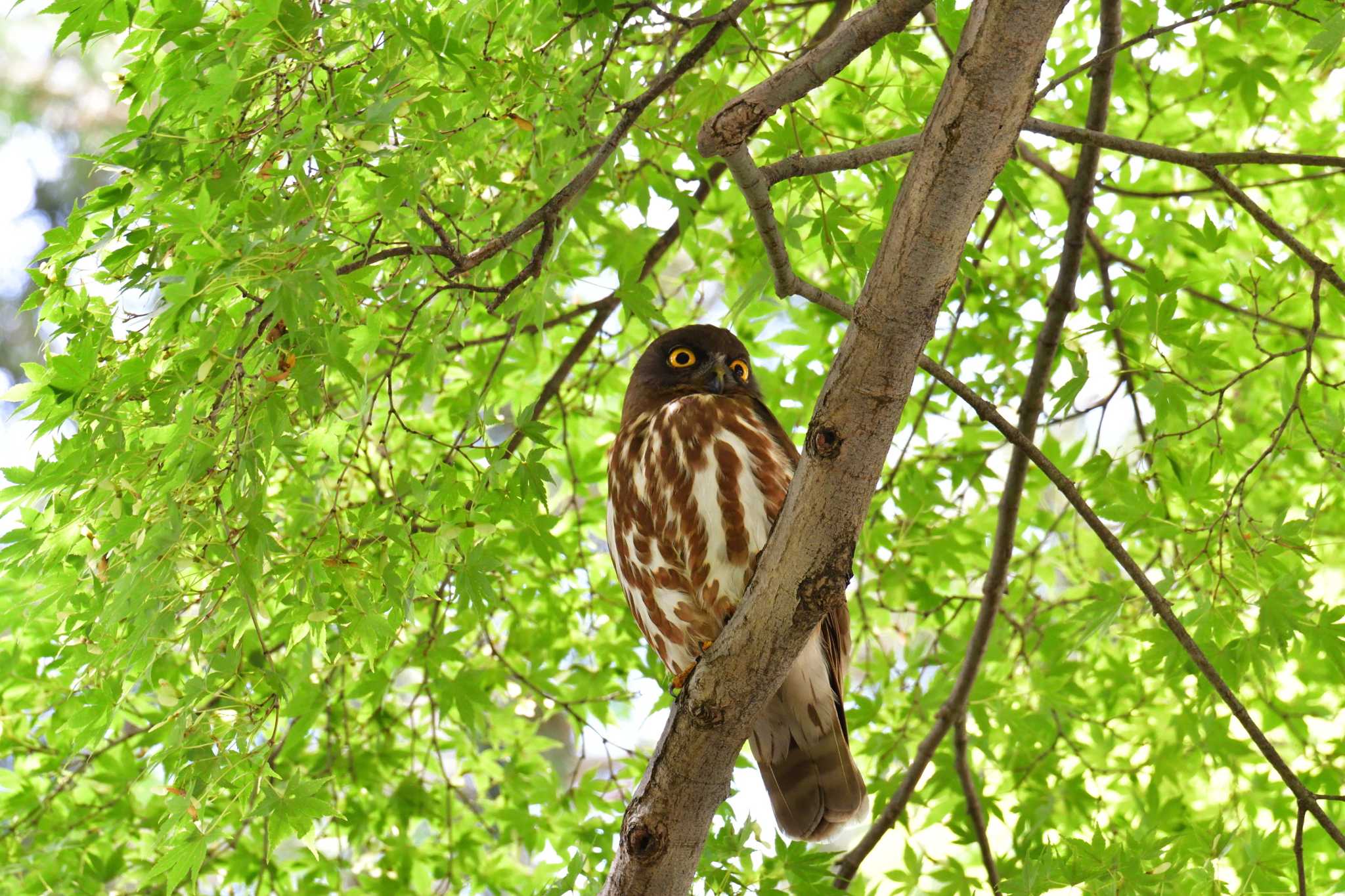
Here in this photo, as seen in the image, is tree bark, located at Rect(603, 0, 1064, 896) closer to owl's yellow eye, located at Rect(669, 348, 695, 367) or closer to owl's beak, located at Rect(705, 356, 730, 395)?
owl's beak, located at Rect(705, 356, 730, 395)

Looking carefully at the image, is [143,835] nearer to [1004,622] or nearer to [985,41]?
[1004,622]

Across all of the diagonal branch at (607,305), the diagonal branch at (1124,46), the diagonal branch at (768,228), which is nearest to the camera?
the diagonal branch at (768,228)

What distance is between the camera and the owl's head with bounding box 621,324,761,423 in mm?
4184

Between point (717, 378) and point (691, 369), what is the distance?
0.50 feet

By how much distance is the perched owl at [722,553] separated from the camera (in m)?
3.63

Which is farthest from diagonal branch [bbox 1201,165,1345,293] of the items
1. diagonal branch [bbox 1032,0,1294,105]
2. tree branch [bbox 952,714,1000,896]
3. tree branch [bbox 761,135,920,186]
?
tree branch [bbox 952,714,1000,896]

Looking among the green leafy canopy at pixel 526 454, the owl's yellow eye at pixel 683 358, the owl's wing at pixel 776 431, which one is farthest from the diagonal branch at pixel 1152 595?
the owl's yellow eye at pixel 683 358

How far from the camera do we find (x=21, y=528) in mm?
2992

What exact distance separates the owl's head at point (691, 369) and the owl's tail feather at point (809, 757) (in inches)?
40.2

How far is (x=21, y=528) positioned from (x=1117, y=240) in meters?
4.88

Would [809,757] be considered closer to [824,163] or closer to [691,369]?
[691,369]

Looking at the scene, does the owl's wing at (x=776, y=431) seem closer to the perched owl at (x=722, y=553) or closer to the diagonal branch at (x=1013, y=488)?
the perched owl at (x=722, y=553)

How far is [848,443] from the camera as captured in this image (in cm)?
252

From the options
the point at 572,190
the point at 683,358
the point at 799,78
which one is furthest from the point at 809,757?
the point at 799,78
